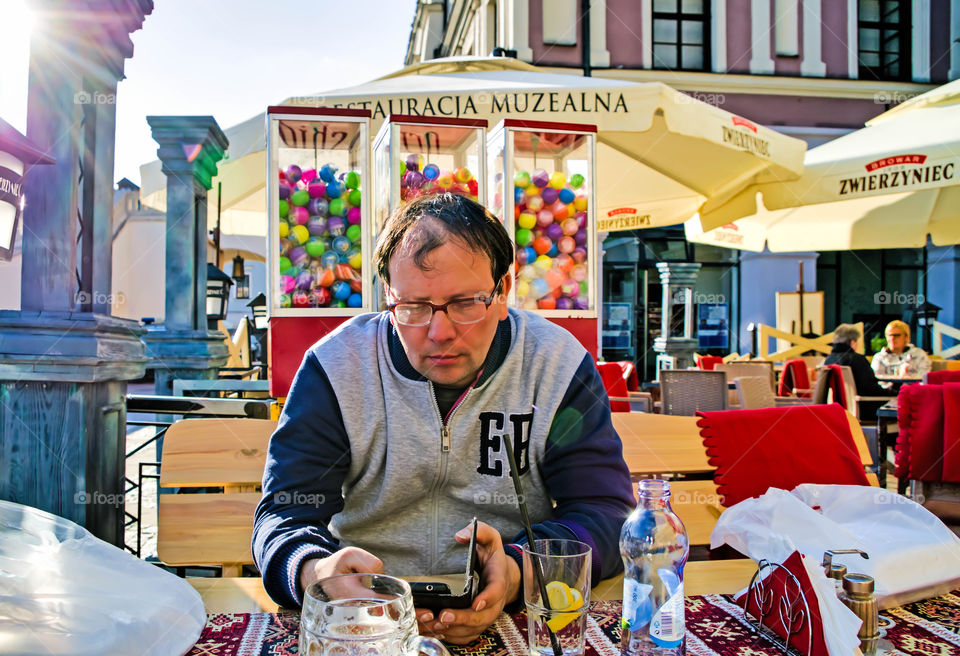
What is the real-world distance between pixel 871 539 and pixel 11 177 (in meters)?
2.41

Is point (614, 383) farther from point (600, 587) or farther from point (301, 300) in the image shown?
point (600, 587)

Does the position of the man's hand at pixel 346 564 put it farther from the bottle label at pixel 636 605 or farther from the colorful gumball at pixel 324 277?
the colorful gumball at pixel 324 277

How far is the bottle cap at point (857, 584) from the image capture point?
1188 mm

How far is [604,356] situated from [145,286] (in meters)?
13.9

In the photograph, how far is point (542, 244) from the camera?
391 centimetres

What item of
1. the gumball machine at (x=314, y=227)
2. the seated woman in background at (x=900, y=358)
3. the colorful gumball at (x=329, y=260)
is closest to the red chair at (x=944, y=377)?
the seated woman in background at (x=900, y=358)

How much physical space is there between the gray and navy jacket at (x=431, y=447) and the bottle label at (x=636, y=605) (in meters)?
0.39

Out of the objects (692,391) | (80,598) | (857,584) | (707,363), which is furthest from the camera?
(707,363)

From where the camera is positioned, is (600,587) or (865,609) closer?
(865,609)

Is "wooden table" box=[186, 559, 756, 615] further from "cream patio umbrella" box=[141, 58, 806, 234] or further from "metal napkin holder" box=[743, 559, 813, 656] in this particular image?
"cream patio umbrella" box=[141, 58, 806, 234]

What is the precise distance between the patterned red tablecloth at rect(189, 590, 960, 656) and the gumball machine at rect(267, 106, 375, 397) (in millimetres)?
2434

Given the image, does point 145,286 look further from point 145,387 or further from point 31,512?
point 31,512

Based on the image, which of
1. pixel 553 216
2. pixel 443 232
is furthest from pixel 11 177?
pixel 553 216

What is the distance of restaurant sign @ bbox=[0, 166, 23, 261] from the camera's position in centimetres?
202
